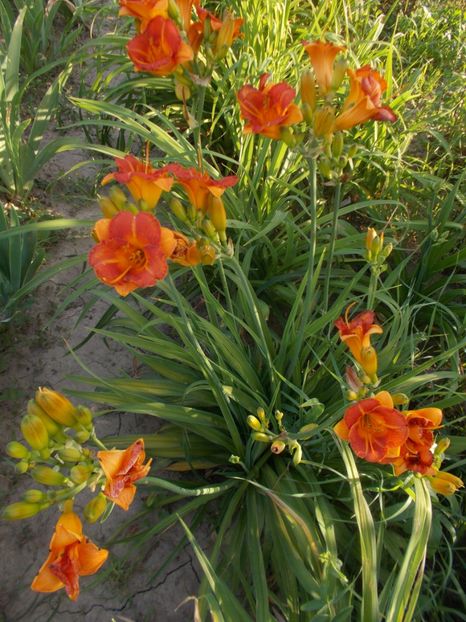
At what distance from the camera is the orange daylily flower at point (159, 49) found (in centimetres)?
102

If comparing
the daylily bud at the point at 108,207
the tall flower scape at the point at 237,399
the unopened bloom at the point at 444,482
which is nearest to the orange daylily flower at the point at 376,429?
the tall flower scape at the point at 237,399

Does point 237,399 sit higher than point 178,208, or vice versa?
point 178,208

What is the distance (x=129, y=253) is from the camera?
878mm

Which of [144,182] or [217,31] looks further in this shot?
[217,31]

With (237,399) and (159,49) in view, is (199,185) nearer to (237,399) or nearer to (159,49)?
(159,49)

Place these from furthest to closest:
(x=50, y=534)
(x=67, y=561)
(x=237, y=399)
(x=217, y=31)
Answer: (x=50, y=534) → (x=237, y=399) → (x=217, y=31) → (x=67, y=561)

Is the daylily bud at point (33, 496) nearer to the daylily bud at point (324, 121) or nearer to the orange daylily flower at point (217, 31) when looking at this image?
the daylily bud at point (324, 121)

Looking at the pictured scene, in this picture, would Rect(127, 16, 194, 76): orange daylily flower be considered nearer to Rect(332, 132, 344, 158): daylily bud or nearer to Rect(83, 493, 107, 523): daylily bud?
Rect(332, 132, 344, 158): daylily bud

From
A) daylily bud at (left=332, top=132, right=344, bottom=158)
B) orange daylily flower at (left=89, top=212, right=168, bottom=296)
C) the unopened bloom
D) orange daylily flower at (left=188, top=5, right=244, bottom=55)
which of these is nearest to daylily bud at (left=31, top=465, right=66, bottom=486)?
orange daylily flower at (left=89, top=212, right=168, bottom=296)

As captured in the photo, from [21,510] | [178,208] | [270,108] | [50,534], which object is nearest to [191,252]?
[178,208]

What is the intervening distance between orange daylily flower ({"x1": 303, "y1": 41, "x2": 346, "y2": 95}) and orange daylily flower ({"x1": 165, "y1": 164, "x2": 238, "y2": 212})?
31 centimetres

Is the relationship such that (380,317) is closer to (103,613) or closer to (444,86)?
(103,613)

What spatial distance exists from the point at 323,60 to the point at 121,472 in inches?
37.0

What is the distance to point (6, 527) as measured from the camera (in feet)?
4.93
